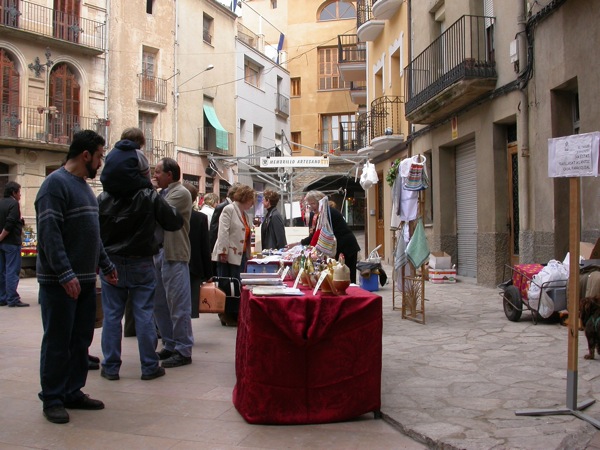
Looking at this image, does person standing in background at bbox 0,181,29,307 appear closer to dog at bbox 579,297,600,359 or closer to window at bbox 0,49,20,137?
dog at bbox 579,297,600,359

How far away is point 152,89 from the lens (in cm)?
2886

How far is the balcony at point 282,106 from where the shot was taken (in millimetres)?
38469

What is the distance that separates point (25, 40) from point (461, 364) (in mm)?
23741

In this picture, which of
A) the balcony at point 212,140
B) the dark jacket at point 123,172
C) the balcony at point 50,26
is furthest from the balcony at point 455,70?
the balcony at point 212,140

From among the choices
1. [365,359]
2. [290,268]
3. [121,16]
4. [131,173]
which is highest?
[121,16]

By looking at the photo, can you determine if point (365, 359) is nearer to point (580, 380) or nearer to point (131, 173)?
point (580, 380)

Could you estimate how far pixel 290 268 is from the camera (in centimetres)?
568

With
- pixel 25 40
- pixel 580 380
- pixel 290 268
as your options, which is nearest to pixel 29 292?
pixel 290 268

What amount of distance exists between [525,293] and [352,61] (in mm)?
18795

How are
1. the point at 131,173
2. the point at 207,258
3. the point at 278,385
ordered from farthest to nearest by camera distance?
the point at 207,258
the point at 131,173
the point at 278,385

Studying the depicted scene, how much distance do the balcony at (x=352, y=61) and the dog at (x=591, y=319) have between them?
2085 centimetres

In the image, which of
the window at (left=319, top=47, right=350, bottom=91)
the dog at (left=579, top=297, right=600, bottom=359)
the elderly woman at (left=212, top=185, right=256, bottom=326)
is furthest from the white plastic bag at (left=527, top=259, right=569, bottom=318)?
the window at (left=319, top=47, right=350, bottom=91)

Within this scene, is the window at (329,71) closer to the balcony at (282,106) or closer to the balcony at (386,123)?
the balcony at (282,106)

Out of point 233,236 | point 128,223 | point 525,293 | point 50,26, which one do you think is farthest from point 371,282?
point 50,26
